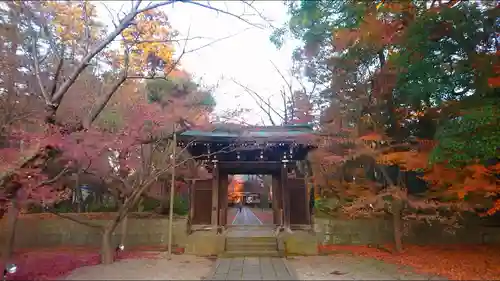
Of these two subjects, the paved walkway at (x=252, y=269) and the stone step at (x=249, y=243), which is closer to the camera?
the paved walkway at (x=252, y=269)

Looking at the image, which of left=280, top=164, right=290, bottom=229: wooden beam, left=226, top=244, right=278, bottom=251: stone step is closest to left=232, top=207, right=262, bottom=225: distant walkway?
left=280, top=164, right=290, bottom=229: wooden beam

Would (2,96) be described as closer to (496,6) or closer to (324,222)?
(324,222)

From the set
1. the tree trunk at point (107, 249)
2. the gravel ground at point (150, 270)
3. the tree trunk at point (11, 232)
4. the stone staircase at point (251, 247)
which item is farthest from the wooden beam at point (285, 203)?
the tree trunk at point (11, 232)

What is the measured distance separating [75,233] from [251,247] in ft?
27.5

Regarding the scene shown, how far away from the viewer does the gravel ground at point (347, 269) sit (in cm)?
769

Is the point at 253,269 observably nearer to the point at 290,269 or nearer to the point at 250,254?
the point at 290,269

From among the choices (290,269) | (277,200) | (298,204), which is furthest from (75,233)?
(290,269)

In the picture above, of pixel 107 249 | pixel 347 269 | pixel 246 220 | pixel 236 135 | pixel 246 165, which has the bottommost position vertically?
pixel 347 269

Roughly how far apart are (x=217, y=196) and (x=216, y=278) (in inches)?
189

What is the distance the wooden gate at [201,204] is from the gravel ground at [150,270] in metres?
2.67

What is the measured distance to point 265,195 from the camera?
38.3 metres

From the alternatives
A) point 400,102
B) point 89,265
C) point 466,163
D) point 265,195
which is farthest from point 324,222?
point 265,195

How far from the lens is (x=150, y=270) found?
27.6ft

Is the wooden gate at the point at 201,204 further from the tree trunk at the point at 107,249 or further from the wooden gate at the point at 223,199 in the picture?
the tree trunk at the point at 107,249
